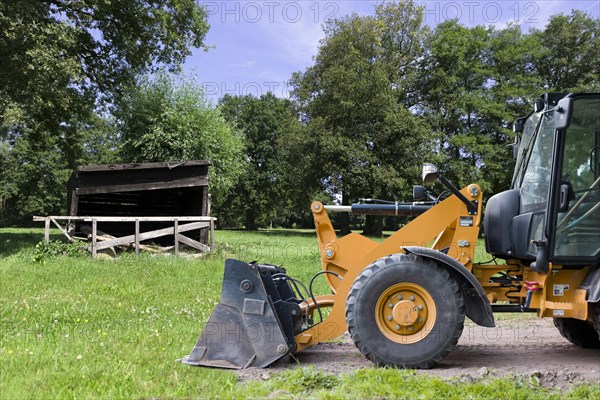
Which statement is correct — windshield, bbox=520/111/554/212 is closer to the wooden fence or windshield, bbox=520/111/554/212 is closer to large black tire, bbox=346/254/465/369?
large black tire, bbox=346/254/465/369

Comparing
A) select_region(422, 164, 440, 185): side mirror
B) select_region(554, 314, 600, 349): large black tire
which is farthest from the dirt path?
select_region(422, 164, 440, 185): side mirror

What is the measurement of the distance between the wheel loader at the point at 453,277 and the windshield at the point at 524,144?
119 millimetres

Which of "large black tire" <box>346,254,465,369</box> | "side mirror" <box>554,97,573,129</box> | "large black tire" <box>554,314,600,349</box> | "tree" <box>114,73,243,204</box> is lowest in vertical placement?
"large black tire" <box>554,314,600,349</box>

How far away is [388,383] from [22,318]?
17.6 ft

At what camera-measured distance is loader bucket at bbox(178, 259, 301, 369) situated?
5148 millimetres

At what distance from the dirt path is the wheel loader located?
28 centimetres

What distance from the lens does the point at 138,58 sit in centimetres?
2181

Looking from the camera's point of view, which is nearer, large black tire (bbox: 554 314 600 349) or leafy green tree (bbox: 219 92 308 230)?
large black tire (bbox: 554 314 600 349)

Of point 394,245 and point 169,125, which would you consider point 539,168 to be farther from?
point 169,125

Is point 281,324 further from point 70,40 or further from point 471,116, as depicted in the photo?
point 471,116

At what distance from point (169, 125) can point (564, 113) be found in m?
25.9

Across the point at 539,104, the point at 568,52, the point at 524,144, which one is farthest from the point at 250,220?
the point at 539,104

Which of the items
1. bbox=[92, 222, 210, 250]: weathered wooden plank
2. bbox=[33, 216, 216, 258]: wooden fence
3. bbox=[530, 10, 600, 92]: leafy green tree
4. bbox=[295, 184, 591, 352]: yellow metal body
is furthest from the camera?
bbox=[530, 10, 600, 92]: leafy green tree

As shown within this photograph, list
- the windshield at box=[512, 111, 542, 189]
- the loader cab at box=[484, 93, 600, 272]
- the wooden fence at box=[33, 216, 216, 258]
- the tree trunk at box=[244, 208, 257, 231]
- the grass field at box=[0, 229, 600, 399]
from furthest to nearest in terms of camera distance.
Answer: the tree trunk at box=[244, 208, 257, 231]
the wooden fence at box=[33, 216, 216, 258]
the windshield at box=[512, 111, 542, 189]
the loader cab at box=[484, 93, 600, 272]
the grass field at box=[0, 229, 600, 399]
